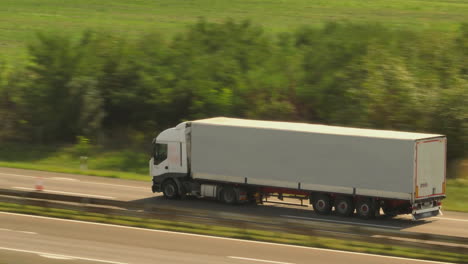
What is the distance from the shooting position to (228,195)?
99.1 ft

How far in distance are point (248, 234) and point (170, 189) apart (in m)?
8.79

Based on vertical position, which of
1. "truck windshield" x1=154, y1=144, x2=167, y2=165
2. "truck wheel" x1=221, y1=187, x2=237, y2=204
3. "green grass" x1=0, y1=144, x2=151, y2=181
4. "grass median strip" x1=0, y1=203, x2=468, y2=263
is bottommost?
"grass median strip" x1=0, y1=203, x2=468, y2=263

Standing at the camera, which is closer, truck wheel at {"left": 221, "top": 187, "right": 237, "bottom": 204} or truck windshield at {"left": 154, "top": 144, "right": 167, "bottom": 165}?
truck wheel at {"left": 221, "top": 187, "right": 237, "bottom": 204}

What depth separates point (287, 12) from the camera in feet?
294

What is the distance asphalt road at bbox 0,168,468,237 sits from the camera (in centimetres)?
2694

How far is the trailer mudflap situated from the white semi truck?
32 millimetres

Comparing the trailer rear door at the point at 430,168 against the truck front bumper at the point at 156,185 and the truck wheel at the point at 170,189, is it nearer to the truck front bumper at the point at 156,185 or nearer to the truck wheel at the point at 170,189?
the truck wheel at the point at 170,189

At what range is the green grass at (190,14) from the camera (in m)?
77.6

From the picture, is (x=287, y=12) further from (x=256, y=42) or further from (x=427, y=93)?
(x=427, y=93)

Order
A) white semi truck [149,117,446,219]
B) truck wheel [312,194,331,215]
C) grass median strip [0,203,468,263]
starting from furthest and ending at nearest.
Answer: truck wheel [312,194,331,215], white semi truck [149,117,446,219], grass median strip [0,203,468,263]

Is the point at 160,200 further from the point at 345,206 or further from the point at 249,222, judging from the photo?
the point at 249,222

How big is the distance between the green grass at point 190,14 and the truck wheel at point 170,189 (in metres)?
41.0

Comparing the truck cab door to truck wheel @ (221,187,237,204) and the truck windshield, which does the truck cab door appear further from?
truck wheel @ (221,187,237,204)

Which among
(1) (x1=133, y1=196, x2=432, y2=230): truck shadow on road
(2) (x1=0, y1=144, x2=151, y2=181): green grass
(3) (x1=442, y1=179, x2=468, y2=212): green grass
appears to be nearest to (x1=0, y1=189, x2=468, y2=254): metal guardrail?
(1) (x1=133, y1=196, x2=432, y2=230): truck shadow on road
